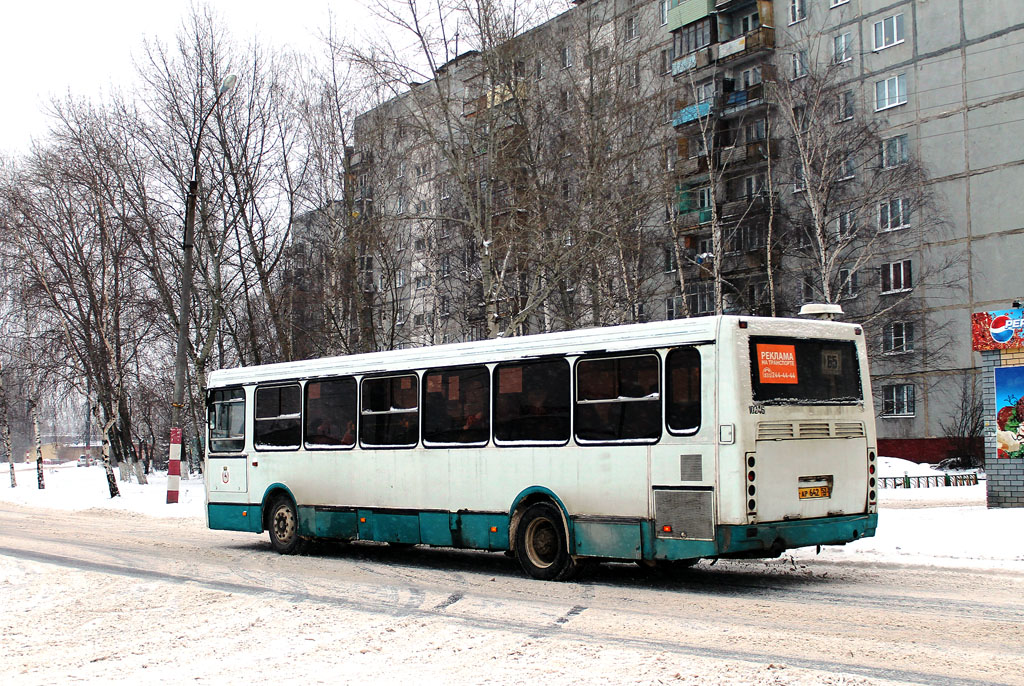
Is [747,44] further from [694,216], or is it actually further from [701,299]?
[701,299]

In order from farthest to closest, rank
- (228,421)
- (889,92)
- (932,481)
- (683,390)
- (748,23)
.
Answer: (748,23), (889,92), (932,481), (228,421), (683,390)

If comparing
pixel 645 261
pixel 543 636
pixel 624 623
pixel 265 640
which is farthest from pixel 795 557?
pixel 645 261

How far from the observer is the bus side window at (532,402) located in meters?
12.8

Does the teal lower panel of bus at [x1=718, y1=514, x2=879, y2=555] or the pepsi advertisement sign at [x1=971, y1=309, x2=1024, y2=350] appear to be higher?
the pepsi advertisement sign at [x1=971, y1=309, x2=1024, y2=350]

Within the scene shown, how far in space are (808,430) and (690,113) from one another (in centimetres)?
3571

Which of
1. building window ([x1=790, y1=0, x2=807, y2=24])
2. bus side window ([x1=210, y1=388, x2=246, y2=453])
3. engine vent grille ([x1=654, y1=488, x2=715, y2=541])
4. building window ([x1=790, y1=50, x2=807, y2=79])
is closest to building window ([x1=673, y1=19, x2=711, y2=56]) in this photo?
building window ([x1=790, y1=0, x2=807, y2=24])

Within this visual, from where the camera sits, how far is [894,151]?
45.4 m

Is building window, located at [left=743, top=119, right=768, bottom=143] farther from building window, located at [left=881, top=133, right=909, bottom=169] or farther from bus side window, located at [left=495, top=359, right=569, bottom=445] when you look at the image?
bus side window, located at [left=495, top=359, right=569, bottom=445]

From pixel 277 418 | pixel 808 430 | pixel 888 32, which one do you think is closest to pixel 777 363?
pixel 808 430

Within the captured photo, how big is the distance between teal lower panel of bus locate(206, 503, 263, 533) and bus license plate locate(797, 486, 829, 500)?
8963 mm

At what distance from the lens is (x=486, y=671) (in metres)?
7.32

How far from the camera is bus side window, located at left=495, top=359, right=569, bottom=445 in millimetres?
12766

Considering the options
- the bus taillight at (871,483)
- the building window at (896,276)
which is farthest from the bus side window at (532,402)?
the building window at (896,276)

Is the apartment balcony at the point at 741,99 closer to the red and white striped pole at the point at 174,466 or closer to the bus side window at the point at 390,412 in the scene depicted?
the red and white striped pole at the point at 174,466
